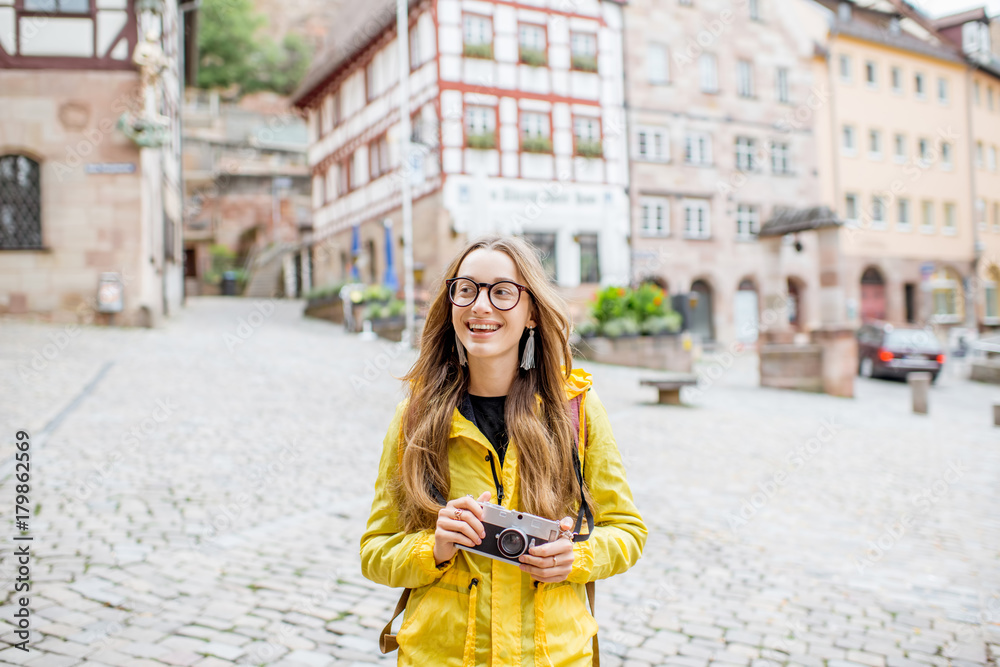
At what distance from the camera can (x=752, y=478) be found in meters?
8.21

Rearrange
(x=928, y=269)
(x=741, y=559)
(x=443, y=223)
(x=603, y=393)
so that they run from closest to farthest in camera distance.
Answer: (x=741, y=559) → (x=603, y=393) → (x=443, y=223) → (x=928, y=269)

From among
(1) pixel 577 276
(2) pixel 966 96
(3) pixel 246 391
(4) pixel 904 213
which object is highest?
(2) pixel 966 96

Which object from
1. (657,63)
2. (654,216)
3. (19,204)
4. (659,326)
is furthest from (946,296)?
(19,204)

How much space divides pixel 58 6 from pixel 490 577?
62.9ft

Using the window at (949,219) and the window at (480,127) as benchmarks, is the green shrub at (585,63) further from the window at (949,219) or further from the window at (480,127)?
the window at (949,219)

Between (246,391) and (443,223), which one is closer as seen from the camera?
(246,391)

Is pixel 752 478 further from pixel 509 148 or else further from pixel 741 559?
pixel 509 148

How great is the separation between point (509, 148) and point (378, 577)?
2319 centimetres

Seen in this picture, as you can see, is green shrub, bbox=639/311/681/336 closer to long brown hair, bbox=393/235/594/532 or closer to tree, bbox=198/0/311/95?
long brown hair, bbox=393/235/594/532

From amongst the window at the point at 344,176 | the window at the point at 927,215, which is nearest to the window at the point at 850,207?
the window at the point at 927,215

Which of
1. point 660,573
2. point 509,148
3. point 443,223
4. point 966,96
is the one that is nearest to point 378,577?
point 660,573

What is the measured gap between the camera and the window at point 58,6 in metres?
16.8

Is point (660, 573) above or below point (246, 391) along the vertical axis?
below

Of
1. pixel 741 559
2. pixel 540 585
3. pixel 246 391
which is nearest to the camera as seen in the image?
pixel 540 585
